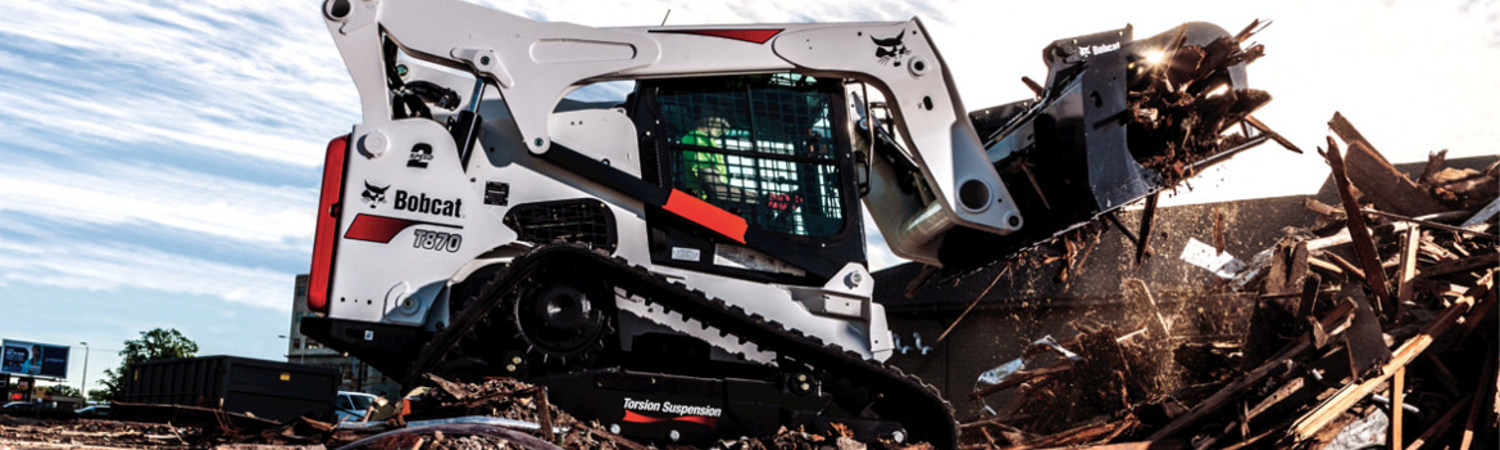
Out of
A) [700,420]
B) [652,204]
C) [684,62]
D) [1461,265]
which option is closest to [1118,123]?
[1461,265]

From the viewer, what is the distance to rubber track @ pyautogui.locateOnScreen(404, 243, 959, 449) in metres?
6.62

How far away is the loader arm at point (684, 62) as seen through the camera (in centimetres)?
737

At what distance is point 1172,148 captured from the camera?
853 centimetres

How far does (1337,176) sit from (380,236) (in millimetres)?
6555

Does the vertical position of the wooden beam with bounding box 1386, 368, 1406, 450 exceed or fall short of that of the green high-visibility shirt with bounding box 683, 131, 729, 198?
it falls short

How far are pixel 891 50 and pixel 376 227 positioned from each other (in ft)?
11.0

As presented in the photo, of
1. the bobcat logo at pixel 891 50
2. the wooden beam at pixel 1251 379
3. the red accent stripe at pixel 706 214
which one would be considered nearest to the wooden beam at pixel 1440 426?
the wooden beam at pixel 1251 379

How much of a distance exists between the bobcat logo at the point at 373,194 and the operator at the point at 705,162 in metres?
1.75

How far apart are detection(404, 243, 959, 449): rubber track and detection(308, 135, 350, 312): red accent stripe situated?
854 millimetres

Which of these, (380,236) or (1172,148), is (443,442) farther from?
(1172,148)

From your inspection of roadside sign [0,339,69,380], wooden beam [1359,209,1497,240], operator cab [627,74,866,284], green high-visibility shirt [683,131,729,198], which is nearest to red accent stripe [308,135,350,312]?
operator cab [627,74,866,284]

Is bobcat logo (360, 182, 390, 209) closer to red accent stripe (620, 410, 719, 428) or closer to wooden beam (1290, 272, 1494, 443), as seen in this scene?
red accent stripe (620, 410, 719, 428)

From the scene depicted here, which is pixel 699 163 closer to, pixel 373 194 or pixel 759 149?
pixel 759 149

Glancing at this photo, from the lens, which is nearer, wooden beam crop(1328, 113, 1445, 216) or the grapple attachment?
the grapple attachment
